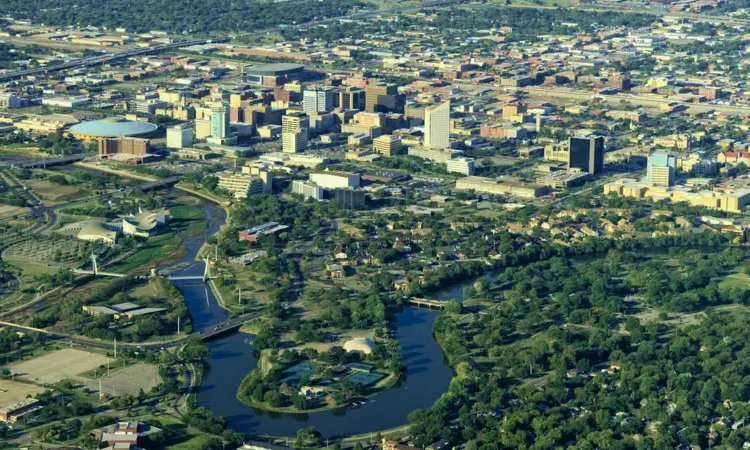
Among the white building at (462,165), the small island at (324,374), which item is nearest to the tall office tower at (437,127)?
the white building at (462,165)

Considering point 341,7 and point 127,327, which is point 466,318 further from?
point 341,7

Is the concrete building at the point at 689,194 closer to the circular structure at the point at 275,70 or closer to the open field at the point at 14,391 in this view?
the open field at the point at 14,391

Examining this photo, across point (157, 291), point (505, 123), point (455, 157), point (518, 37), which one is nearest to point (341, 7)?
point (518, 37)

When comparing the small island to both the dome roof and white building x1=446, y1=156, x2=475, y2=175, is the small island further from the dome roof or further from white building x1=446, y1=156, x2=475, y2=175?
the dome roof

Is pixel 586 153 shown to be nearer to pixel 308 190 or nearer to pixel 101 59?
pixel 308 190

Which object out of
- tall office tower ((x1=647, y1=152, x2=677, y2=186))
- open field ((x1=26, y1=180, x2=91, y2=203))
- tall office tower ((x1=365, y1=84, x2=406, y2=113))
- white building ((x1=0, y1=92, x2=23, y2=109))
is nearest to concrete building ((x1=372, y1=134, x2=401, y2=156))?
tall office tower ((x1=365, y1=84, x2=406, y2=113))
